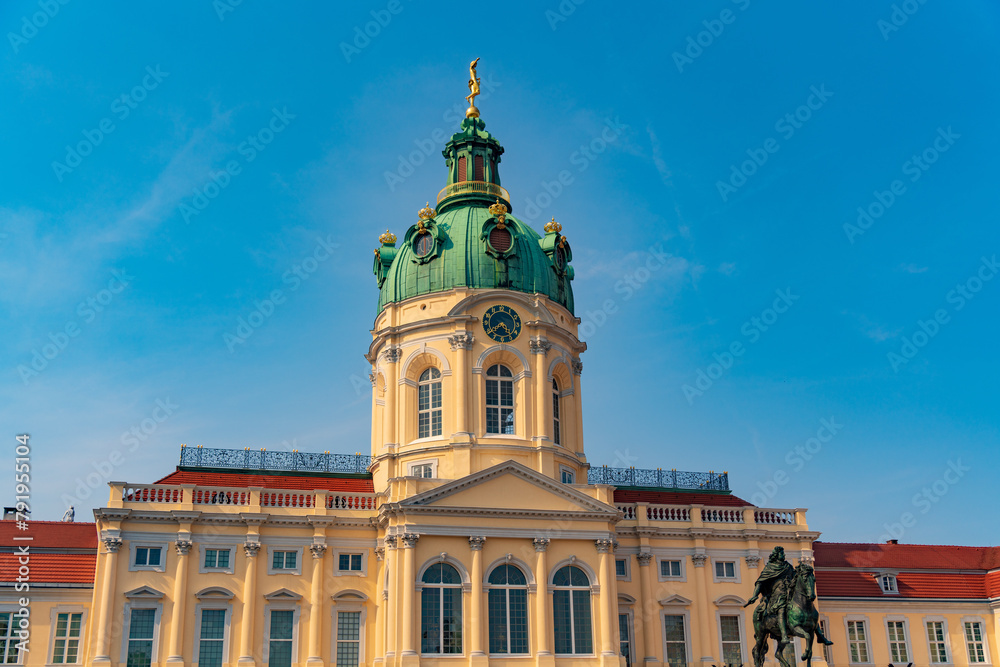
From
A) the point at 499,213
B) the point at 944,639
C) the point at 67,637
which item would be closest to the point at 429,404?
the point at 499,213

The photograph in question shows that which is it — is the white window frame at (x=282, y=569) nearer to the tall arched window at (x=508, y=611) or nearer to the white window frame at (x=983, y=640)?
the tall arched window at (x=508, y=611)

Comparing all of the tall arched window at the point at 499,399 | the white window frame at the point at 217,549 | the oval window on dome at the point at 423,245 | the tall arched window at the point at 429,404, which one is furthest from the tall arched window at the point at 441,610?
the oval window on dome at the point at 423,245

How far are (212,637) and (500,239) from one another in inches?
941

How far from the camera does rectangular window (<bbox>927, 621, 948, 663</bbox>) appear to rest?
51.6 meters

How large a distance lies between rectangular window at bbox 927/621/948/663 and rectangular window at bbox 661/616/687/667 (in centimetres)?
1522

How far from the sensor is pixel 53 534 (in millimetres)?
44875

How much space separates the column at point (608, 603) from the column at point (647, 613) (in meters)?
3.98

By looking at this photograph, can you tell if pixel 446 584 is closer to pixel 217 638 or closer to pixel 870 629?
pixel 217 638

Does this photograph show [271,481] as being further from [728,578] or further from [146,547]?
[728,578]

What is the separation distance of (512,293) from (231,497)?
17055 mm

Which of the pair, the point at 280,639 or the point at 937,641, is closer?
the point at 280,639

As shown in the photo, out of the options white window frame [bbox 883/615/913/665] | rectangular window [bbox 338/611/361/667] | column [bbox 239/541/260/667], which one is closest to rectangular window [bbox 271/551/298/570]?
column [bbox 239/541/260/667]

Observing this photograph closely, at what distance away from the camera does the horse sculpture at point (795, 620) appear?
1130 inches

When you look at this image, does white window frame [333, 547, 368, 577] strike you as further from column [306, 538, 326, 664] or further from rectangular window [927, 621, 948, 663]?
rectangular window [927, 621, 948, 663]
